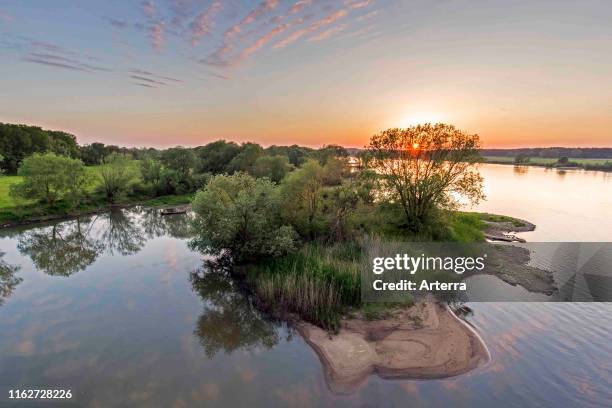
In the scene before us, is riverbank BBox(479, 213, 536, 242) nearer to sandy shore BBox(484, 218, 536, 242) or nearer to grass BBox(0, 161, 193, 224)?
sandy shore BBox(484, 218, 536, 242)

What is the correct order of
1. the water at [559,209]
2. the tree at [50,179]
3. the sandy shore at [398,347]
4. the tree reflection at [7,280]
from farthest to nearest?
the tree at [50,179] < the water at [559,209] < the tree reflection at [7,280] < the sandy shore at [398,347]

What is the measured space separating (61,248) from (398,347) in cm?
3451

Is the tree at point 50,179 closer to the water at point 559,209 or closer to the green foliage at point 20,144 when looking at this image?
the green foliage at point 20,144

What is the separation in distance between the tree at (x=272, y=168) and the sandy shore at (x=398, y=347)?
1978 inches

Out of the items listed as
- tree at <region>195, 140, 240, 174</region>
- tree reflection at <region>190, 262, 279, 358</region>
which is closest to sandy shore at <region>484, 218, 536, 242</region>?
tree reflection at <region>190, 262, 279, 358</region>

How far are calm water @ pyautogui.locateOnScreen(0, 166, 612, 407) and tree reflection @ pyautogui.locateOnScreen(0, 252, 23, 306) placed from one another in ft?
0.44

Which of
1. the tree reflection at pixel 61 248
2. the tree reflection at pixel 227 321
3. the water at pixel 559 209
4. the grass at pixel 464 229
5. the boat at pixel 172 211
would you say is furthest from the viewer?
the boat at pixel 172 211

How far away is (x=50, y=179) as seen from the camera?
43125mm

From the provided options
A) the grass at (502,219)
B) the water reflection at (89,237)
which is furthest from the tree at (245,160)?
the grass at (502,219)

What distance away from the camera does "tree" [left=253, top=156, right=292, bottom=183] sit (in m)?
66.2

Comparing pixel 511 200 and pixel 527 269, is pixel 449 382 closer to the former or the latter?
pixel 527 269

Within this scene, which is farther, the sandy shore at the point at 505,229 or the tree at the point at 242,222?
the sandy shore at the point at 505,229

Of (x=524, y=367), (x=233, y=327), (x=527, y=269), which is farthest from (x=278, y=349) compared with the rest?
(x=527, y=269)

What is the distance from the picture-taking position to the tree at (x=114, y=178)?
5344 centimetres
